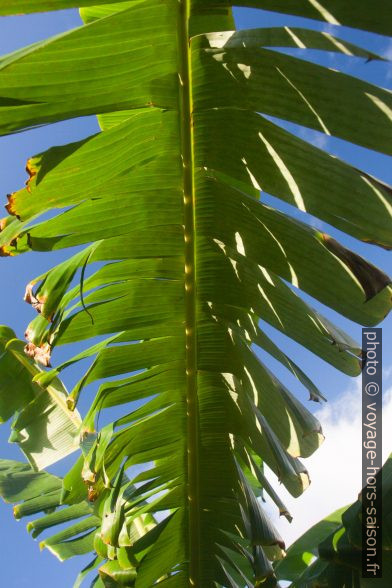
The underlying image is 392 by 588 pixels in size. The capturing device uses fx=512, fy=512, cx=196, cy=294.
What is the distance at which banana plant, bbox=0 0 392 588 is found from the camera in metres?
1.13

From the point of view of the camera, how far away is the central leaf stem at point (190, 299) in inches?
48.4

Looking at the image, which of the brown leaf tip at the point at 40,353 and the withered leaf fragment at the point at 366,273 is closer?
the withered leaf fragment at the point at 366,273

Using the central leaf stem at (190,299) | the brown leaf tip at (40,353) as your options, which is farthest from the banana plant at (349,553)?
the brown leaf tip at (40,353)

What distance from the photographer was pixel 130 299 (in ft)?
5.58

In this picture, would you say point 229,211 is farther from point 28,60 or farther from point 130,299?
point 28,60

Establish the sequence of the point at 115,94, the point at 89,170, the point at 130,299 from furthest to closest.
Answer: the point at 130,299 → the point at 89,170 → the point at 115,94

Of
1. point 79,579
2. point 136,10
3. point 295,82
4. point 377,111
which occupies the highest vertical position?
point 136,10

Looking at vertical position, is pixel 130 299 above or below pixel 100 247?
below

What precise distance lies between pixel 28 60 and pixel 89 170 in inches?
13.0

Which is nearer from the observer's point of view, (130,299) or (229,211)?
(229,211)

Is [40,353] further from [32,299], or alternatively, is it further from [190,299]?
[190,299]

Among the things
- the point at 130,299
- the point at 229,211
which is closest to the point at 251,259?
the point at 229,211

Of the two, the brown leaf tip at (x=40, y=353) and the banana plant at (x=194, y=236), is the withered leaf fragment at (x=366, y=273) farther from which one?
the brown leaf tip at (x=40, y=353)

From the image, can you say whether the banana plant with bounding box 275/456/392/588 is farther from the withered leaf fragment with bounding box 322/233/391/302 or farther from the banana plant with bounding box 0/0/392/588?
the withered leaf fragment with bounding box 322/233/391/302
